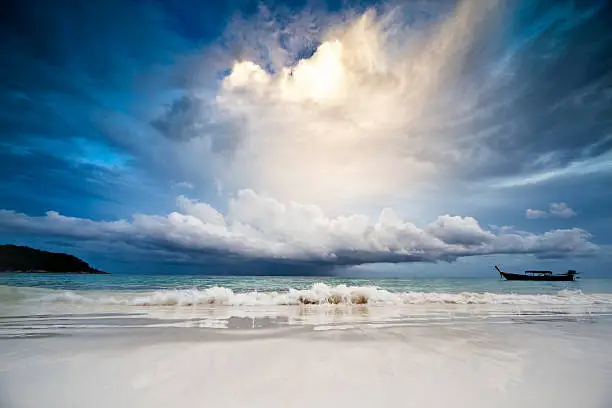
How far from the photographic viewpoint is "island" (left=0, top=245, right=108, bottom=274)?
35125 millimetres

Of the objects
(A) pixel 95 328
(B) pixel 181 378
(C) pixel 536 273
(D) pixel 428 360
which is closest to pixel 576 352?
(D) pixel 428 360

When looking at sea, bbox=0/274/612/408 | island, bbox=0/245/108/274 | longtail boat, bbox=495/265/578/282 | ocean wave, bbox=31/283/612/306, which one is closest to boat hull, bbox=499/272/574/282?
longtail boat, bbox=495/265/578/282

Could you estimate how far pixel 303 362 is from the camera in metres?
3.82

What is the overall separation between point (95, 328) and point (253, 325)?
3.22 m

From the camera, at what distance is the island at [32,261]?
35.1 metres

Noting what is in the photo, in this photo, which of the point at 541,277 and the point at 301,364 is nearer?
the point at 301,364

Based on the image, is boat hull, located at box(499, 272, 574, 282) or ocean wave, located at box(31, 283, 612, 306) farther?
boat hull, located at box(499, 272, 574, 282)

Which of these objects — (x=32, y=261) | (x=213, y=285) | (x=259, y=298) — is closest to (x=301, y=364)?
(x=259, y=298)

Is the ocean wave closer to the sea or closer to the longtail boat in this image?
the sea

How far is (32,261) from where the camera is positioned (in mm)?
38562

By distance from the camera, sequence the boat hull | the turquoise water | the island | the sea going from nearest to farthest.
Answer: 1. the sea
2. the turquoise water
3. the island
4. the boat hull

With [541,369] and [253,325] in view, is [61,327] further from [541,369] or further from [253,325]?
[541,369]

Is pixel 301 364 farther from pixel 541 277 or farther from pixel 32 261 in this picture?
pixel 541 277

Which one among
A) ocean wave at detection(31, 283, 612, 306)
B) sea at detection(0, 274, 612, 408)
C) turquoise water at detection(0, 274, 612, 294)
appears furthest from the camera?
turquoise water at detection(0, 274, 612, 294)
